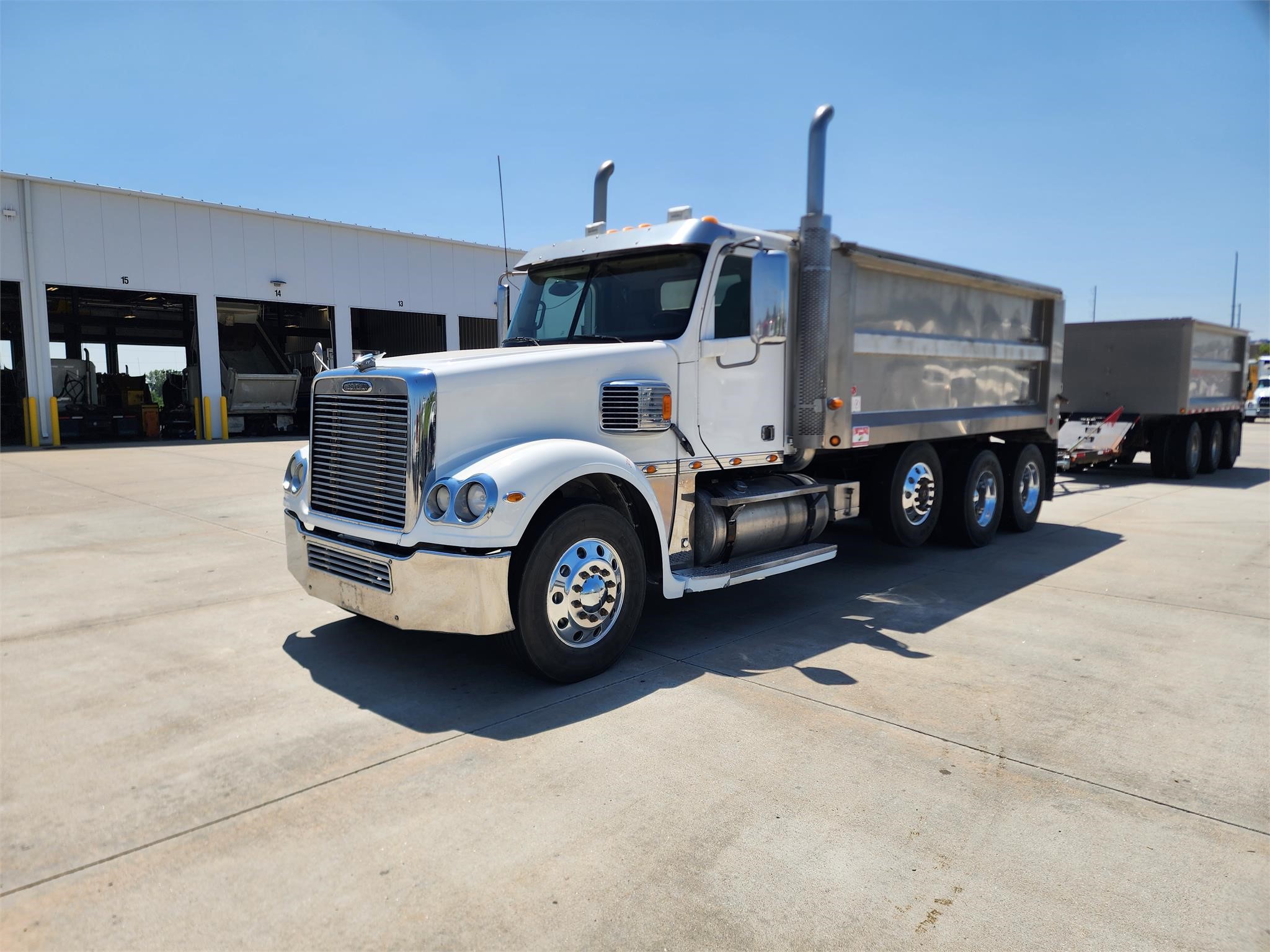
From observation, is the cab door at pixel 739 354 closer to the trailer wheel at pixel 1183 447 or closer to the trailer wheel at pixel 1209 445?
the trailer wheel at pixel 1183 447

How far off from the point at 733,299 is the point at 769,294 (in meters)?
0.35

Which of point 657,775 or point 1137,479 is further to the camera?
point 1137,479

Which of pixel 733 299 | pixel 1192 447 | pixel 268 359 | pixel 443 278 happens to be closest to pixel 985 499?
pixel 733 299

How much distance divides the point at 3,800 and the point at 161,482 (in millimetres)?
11328

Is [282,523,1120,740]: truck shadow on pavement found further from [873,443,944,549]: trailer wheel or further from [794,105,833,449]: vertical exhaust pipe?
[794,105,833,449]: vertical exhaust pipe

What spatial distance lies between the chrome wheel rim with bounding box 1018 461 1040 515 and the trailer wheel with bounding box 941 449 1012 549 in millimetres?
603

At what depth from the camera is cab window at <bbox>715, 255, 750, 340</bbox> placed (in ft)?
18.2

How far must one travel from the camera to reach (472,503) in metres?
4.17

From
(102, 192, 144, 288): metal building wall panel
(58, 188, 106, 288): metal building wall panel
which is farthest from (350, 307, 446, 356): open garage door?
(58, 188, 106, 288): metal building wall panel

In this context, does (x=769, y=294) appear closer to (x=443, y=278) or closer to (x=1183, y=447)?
(x=1183, y=447)

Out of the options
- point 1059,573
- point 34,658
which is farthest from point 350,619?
point 1059,573

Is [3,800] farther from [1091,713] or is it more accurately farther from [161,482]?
[161,482]

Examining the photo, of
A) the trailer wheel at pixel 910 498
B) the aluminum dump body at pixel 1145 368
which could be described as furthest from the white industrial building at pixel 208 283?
the trailer wheel at pixel 910 498

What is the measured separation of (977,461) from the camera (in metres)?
8.34
